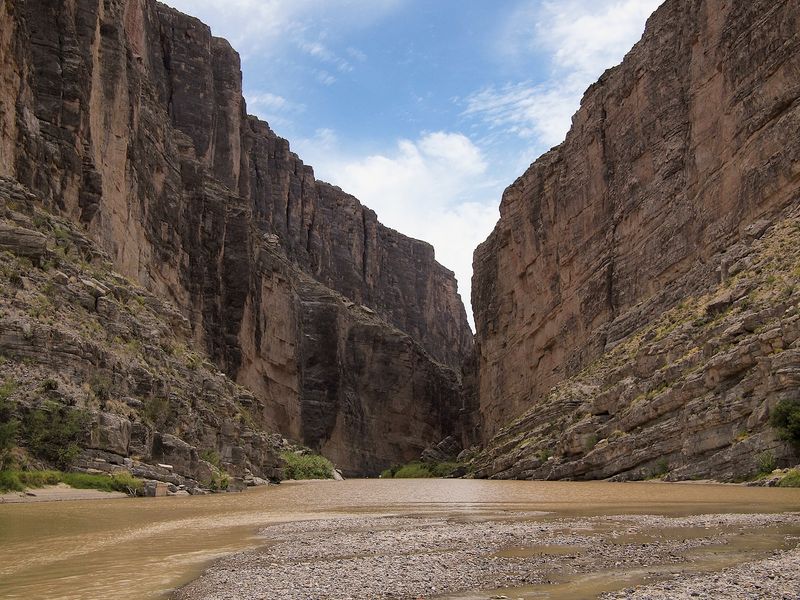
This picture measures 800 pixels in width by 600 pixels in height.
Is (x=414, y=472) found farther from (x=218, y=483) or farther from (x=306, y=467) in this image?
(x=218, y=483)

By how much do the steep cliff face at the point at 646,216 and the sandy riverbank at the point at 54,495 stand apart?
21.3 metres

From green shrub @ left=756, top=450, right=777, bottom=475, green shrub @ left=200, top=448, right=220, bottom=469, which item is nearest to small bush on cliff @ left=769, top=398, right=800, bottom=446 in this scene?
green shrub @ left=756, top=450, right=777, bottom=475

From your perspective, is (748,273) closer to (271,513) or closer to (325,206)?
(271,513)

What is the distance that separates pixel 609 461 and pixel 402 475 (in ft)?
155

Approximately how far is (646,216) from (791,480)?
121ft

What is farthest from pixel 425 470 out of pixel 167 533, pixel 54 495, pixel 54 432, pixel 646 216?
pixel 167 533

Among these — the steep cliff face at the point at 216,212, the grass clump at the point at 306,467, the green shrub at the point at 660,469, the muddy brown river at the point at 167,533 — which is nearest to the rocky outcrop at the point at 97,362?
the muddy brown river at the point at 167,533

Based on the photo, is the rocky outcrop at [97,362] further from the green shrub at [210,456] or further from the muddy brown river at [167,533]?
the muddy brown river at [167,533]

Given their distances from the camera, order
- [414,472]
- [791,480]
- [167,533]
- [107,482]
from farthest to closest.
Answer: [414,472], [107,482], [791,480], [167,533]

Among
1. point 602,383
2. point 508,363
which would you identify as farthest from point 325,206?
point 602,383

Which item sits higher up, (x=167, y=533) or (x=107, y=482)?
(x=107, y=482)

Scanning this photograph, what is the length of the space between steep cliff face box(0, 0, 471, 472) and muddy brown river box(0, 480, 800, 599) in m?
23.4

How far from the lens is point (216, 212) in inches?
2771

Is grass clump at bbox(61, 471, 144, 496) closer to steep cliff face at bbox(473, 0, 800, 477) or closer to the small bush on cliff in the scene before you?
steep cliff face at bbox(473, 0, 800, 477)
